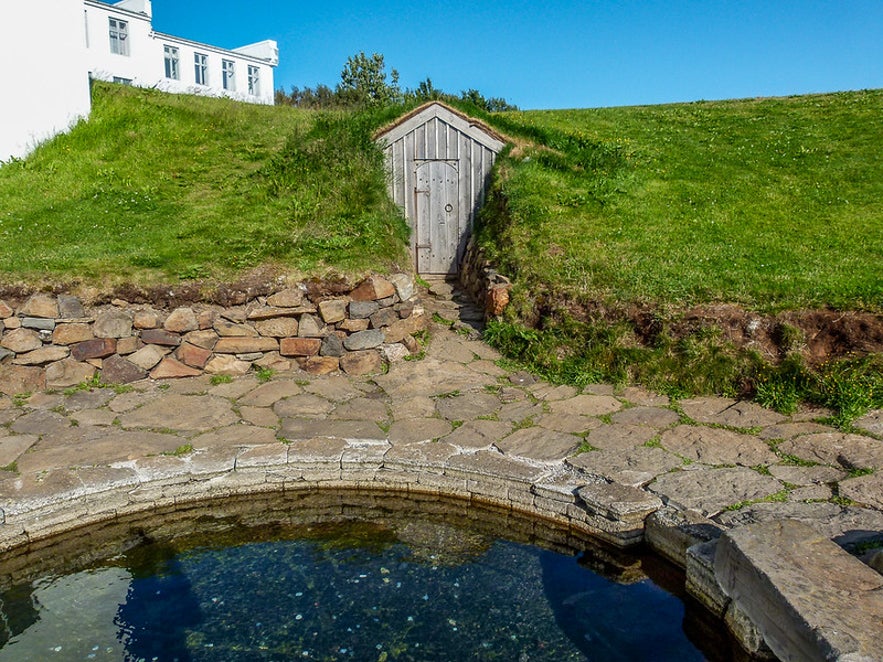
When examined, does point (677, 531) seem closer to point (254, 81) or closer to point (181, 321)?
point (181, 321)

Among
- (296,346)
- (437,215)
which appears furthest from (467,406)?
(437,215)

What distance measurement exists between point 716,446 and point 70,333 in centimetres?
638

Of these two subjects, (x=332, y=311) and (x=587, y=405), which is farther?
(x=332, y=311)

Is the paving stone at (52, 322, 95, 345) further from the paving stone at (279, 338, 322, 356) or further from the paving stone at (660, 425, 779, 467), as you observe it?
the paving stone at (660, 425, 779, 467)

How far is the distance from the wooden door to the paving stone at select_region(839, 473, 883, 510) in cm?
688

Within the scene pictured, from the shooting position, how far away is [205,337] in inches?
286

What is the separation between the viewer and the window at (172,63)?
31.1 metres

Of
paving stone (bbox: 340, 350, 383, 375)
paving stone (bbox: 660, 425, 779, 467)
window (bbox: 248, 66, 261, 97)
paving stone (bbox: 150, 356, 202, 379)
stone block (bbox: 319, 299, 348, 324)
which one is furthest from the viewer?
window (bbox: 248, 66, 261, 97)

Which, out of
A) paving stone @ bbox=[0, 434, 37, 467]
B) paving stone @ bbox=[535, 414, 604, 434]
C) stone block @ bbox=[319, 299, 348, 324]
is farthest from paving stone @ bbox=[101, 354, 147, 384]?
paving stone @ bbox=[535, 414, 604, 434]

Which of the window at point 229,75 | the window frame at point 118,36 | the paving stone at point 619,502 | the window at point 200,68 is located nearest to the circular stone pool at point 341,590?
the paving stone at point 619,502

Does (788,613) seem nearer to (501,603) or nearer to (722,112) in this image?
(501,603)

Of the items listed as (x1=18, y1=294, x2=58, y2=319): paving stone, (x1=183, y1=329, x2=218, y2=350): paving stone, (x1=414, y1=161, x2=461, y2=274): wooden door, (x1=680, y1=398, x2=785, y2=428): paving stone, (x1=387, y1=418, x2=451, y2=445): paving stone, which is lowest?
(x1=387, y1=418, x2=451, y2=445): paving stone

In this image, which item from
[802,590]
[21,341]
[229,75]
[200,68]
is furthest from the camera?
[229,75]

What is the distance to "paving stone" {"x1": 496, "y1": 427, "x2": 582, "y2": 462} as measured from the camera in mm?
5223
